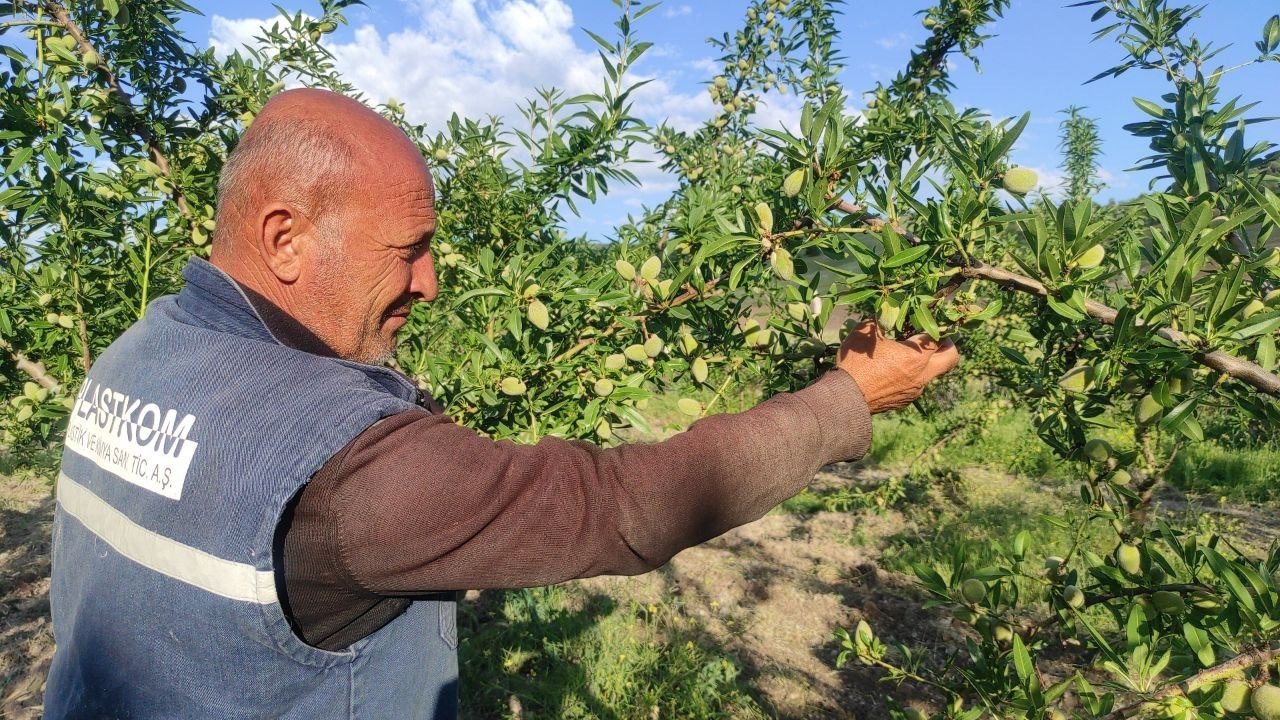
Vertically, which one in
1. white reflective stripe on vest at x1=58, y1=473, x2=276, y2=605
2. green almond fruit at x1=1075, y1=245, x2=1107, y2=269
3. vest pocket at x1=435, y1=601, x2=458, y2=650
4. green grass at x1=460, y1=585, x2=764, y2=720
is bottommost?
green grass at x1=460, y1=585, x2=764, y2=720

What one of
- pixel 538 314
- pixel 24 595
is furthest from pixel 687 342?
pixel 24 595

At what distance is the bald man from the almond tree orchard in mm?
237

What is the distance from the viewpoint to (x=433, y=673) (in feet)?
4.19

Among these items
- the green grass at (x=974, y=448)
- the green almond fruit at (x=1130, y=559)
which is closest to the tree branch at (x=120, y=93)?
the green almond fruit at (x=1130, y=559)

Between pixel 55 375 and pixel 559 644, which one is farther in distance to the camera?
pixel 559 644

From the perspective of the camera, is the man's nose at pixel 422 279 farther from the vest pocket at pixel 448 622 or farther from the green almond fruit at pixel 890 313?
the green almond fruit at pixel 890 313

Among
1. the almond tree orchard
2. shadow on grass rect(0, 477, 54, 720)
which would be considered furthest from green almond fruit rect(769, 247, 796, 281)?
shadow on grass rect(0, 477, 54, 720)

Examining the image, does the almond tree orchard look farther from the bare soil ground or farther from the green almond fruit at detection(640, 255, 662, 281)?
the bare soil ground

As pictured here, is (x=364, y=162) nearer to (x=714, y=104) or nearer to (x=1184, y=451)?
(x=714, y=104)

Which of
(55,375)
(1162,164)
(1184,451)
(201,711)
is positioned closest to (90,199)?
(55,375)

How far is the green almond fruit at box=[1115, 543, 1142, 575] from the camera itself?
4.39 feet

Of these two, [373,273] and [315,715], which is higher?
[373,273]

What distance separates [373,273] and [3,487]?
6.43m

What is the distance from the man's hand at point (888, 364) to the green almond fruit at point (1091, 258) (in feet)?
0.75
